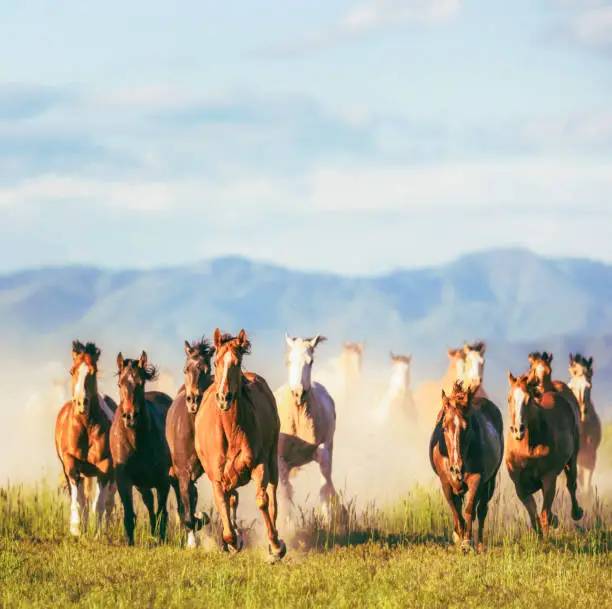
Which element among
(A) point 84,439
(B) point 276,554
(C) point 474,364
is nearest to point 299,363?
(A) point 84,439

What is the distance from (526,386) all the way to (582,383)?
5451 mm

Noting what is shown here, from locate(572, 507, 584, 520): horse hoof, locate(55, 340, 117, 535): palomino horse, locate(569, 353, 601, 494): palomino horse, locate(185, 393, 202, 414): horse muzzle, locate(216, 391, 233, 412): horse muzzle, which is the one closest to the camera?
locate(216, 391, 233, 412): horse muzzle

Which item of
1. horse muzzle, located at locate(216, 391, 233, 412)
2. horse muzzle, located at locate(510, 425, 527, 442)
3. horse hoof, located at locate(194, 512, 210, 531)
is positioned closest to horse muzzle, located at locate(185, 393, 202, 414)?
horse hoof, located at locate(194, 512, 210, 531)

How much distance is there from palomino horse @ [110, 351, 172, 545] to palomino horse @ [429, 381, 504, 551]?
A: 3.45 metres

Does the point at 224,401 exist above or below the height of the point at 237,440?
above

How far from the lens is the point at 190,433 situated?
18.6 metres

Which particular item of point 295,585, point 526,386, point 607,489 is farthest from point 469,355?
point 295,585

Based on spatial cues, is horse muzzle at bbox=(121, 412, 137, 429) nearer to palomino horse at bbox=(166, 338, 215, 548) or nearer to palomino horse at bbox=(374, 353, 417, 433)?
palomino horse at bbox=(166, 338, 215, 548)

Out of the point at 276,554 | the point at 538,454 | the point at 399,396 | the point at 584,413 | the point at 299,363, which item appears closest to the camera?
the point at 276,554

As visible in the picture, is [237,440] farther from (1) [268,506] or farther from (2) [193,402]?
(2) [193,402]

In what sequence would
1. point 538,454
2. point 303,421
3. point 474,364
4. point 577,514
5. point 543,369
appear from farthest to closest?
point 474,364 < point 303,421 < point 577,514 < point 543,369 < point 538,454

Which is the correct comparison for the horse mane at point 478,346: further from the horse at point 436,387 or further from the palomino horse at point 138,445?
the palomino horse at point 138,445

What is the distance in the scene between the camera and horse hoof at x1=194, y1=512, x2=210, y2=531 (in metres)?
18.5

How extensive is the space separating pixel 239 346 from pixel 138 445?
9.48 ft
